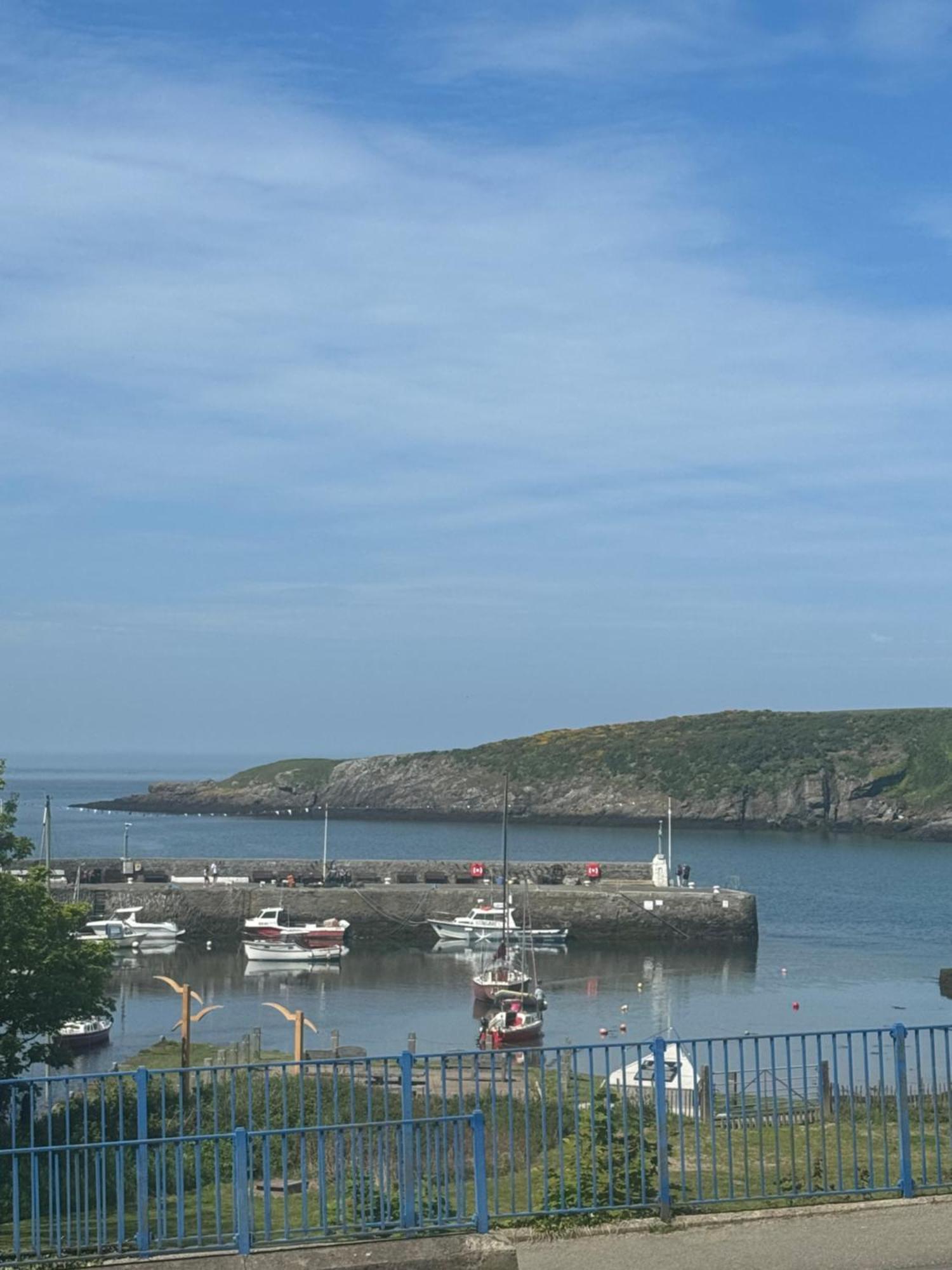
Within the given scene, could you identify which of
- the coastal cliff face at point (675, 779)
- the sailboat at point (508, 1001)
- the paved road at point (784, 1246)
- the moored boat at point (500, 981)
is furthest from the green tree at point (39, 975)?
the coastal cliff face at point (675, 779)

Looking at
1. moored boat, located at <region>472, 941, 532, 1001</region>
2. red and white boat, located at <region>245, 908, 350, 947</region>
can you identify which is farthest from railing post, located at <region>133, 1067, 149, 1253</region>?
red and white boat, located at <region>245, 908, 350, 947</region>

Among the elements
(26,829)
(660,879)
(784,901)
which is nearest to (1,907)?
(660,879)

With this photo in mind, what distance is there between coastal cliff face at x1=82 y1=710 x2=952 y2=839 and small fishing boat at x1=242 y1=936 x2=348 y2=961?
8094 centimetres

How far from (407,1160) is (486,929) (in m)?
58.0

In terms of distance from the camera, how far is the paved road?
31.3 ft

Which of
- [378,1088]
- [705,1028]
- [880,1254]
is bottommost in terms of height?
[705,1028]

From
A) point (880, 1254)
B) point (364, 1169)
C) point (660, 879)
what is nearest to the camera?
point (880, 1254)

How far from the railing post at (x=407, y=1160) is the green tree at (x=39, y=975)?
13.1 metres

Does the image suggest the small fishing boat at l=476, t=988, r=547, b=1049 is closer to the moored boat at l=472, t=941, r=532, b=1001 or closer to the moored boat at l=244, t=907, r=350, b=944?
the moored boat at l=472, t=941, r=532, b=1001

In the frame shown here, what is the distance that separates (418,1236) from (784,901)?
7635 cm

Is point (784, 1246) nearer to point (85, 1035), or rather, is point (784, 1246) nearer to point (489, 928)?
point (85, 1035)

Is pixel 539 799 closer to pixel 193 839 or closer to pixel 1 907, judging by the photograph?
pixel 193 839

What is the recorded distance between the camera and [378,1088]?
25250 mm

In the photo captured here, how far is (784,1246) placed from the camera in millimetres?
9836
